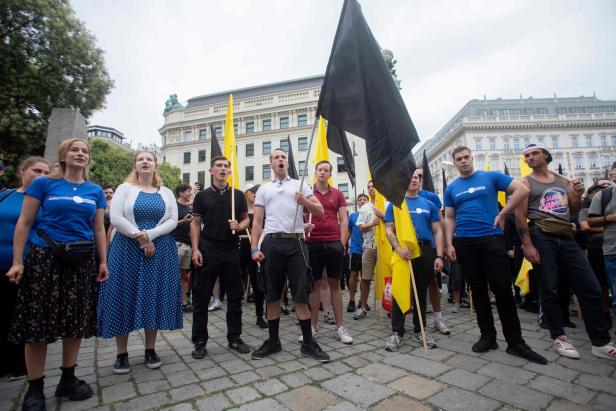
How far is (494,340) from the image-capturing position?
3641 millimetres

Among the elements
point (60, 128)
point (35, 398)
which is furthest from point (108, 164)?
point (35, 398)

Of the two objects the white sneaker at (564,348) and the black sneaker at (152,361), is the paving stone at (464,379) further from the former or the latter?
the black sneaker at (152,361)

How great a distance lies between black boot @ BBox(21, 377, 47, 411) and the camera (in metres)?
2.35

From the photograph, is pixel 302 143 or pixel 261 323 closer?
pixel 261 323

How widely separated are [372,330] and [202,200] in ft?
10.3

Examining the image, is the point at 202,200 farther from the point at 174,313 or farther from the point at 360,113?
the point at 360,113

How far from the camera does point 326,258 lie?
432 cm

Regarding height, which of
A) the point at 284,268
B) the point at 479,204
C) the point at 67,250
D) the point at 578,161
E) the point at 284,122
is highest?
the point at 284,122

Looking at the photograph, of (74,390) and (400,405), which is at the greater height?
(74,390)

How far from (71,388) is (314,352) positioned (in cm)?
225

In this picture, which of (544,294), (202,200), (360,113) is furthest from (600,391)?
(202,200)

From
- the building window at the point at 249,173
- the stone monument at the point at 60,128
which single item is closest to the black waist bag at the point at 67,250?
the stone monument at the point at 60,128

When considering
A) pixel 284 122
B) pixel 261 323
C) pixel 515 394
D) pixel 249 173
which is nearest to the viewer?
pixel 515 394

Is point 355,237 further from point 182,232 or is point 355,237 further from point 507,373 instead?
point 507,373
